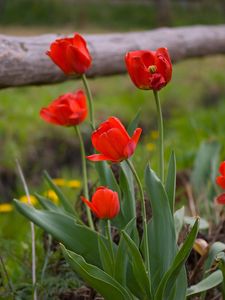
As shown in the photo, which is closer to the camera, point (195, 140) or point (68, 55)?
point (68, 55)

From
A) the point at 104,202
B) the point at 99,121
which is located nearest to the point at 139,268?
the point at 104,202

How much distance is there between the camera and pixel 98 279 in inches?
55.2

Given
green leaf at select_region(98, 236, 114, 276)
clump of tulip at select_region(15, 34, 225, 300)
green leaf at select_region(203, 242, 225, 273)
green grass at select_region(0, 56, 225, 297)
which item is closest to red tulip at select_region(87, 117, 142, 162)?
clump of tulip at select_region(15, 34, 225, 300)

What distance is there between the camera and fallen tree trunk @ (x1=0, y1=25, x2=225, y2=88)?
2.14 metres

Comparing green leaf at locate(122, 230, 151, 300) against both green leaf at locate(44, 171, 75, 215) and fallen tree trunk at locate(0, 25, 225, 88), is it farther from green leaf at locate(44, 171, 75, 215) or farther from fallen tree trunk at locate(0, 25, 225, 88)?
fallen tree trunk at locate(0, 25, 225, 88)

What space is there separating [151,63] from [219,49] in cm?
325

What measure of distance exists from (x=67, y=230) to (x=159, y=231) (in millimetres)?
204

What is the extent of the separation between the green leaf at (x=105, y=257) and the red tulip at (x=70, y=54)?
1.24 ft

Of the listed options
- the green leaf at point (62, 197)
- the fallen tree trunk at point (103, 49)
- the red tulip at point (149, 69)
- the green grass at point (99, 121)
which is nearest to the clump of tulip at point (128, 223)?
the red tulip at point (149, 69)

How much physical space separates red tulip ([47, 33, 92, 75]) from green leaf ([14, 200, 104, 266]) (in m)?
0.32

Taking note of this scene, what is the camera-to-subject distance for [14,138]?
4410mm

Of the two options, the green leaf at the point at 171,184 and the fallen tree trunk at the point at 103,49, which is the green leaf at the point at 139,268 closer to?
the green leaf at the point at 171,184

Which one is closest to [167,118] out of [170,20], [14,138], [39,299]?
[14,138]

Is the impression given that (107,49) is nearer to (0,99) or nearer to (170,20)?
(0,99)
